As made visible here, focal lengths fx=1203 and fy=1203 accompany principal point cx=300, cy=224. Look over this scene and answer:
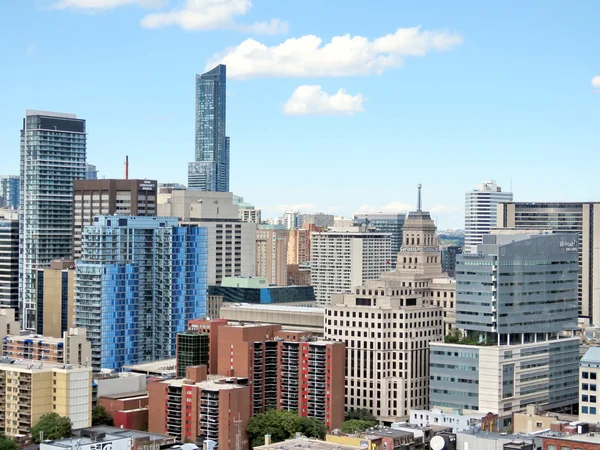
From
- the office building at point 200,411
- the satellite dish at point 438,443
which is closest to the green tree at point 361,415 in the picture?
the office building at point 200,411

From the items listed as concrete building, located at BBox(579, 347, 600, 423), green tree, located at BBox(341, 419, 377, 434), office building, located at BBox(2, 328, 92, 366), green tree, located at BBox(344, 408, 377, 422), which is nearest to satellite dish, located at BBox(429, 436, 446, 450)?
green tree, located at BBox(341, 419, 377, 434)

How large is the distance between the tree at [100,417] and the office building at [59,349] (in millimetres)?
23268

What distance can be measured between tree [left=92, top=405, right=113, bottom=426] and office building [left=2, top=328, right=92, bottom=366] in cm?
2327

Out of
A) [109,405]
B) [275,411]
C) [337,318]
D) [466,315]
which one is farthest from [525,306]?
[109,405]

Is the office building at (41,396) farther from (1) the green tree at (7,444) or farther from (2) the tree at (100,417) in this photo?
(1) the green tree at (7,444)

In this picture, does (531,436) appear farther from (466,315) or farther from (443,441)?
(466,315)

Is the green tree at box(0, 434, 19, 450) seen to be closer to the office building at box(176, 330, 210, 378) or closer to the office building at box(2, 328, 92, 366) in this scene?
the office building at box(176, 330, 210, 378)

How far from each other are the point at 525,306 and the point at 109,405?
196 ft

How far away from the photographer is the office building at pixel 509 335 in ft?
538

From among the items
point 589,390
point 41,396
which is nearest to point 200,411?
point 41,396

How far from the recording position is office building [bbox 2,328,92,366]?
18507cm

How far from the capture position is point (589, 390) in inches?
5955

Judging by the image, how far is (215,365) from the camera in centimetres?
17275

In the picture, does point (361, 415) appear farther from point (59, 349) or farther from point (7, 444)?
point (59, 349)
